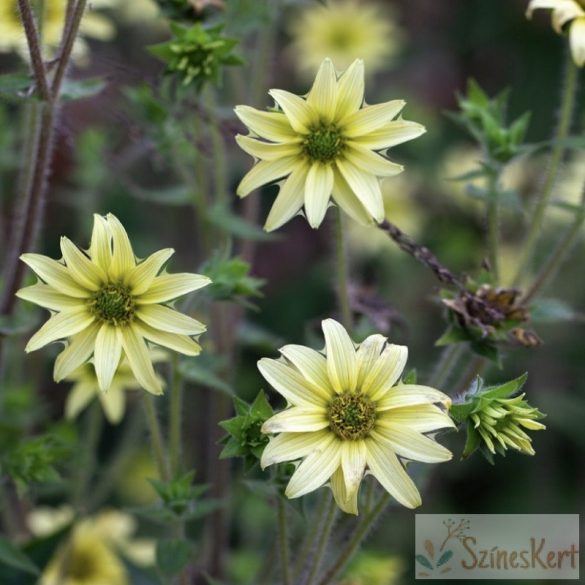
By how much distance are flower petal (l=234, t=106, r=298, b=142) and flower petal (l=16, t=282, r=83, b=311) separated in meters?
0.20

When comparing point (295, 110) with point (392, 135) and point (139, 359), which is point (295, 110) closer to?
point (392, 135)

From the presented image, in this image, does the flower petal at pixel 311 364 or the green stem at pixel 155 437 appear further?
the green stem at pixel 155 437

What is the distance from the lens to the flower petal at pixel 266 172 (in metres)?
0.81

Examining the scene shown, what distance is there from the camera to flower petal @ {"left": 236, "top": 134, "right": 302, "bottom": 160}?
0.80 metres

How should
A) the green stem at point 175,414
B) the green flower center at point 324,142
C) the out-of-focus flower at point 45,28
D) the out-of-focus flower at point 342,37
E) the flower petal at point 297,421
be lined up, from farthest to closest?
1. the out-of-focus flower at point 342,37
2. the out-of-focus flower at point 45,28
3. the green stem at point 175,414
4. the green flower center at point 324,142
5. the flower petal at point 297,421

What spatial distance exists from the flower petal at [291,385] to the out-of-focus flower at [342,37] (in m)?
1.29

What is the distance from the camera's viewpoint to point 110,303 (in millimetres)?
790

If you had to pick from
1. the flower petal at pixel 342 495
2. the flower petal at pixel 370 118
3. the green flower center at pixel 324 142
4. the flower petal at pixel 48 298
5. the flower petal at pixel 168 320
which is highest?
the flower petal at pixel 370 118

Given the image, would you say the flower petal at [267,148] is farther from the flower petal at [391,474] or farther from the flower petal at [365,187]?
the flower petal at [391,474]

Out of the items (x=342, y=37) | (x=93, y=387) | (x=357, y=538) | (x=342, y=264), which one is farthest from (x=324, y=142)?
(x=342, y=37)

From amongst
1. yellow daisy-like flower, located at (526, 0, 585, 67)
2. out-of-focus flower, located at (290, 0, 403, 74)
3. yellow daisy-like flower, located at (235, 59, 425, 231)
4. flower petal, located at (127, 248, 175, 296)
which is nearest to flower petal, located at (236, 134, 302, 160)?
yellow daisy-like flower, located at (235, 59, 425, 231)

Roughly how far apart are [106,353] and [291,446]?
16 cm

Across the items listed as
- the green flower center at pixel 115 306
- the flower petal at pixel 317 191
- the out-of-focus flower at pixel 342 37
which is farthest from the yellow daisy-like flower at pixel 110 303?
the out-of-focus flower at pixel 342 37

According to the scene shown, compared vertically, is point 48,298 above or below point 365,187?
below
